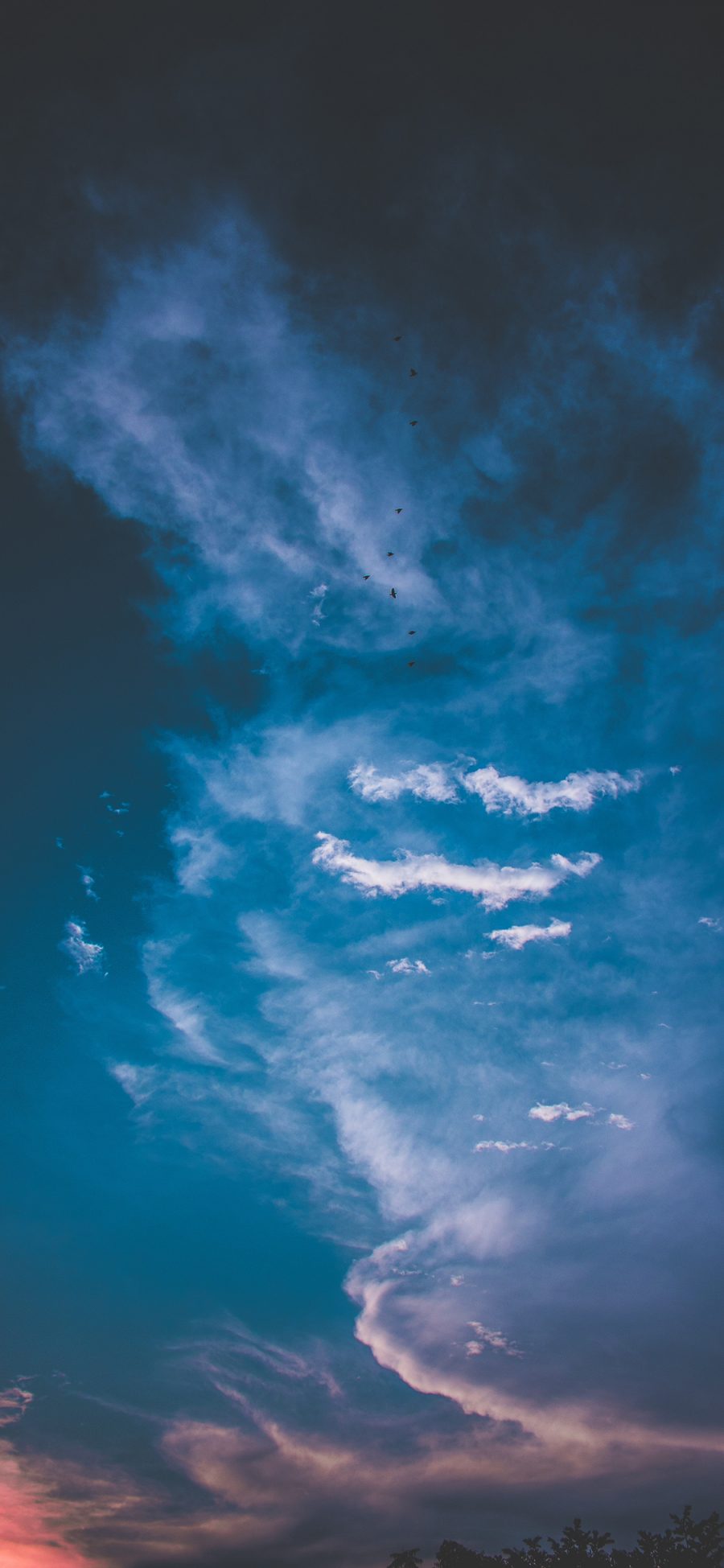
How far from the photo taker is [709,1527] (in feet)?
124

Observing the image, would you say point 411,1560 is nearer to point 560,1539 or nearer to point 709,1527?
point 560,1539

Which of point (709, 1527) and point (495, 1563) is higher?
point (709, 1527)

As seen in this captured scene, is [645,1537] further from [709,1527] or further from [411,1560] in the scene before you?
[411,1560]

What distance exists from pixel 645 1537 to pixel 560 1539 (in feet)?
17.6

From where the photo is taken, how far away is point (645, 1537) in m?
39.5

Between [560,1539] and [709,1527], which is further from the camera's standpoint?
[560,1539]

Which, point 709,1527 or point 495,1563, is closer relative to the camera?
point 709,1527

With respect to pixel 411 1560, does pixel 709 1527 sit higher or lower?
higher

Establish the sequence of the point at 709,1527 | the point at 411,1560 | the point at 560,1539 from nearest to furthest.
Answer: the point at 709,1527
the point at 560,1539
the point at 411,1560

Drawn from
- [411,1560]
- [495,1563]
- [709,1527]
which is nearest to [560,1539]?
[495,1563]

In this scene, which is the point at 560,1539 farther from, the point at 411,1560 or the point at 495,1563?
the point at 411,1560

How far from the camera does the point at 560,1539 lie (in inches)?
1652

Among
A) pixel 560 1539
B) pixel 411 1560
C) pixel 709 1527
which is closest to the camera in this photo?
pixel 709 1527

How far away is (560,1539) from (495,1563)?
4.86 metres
